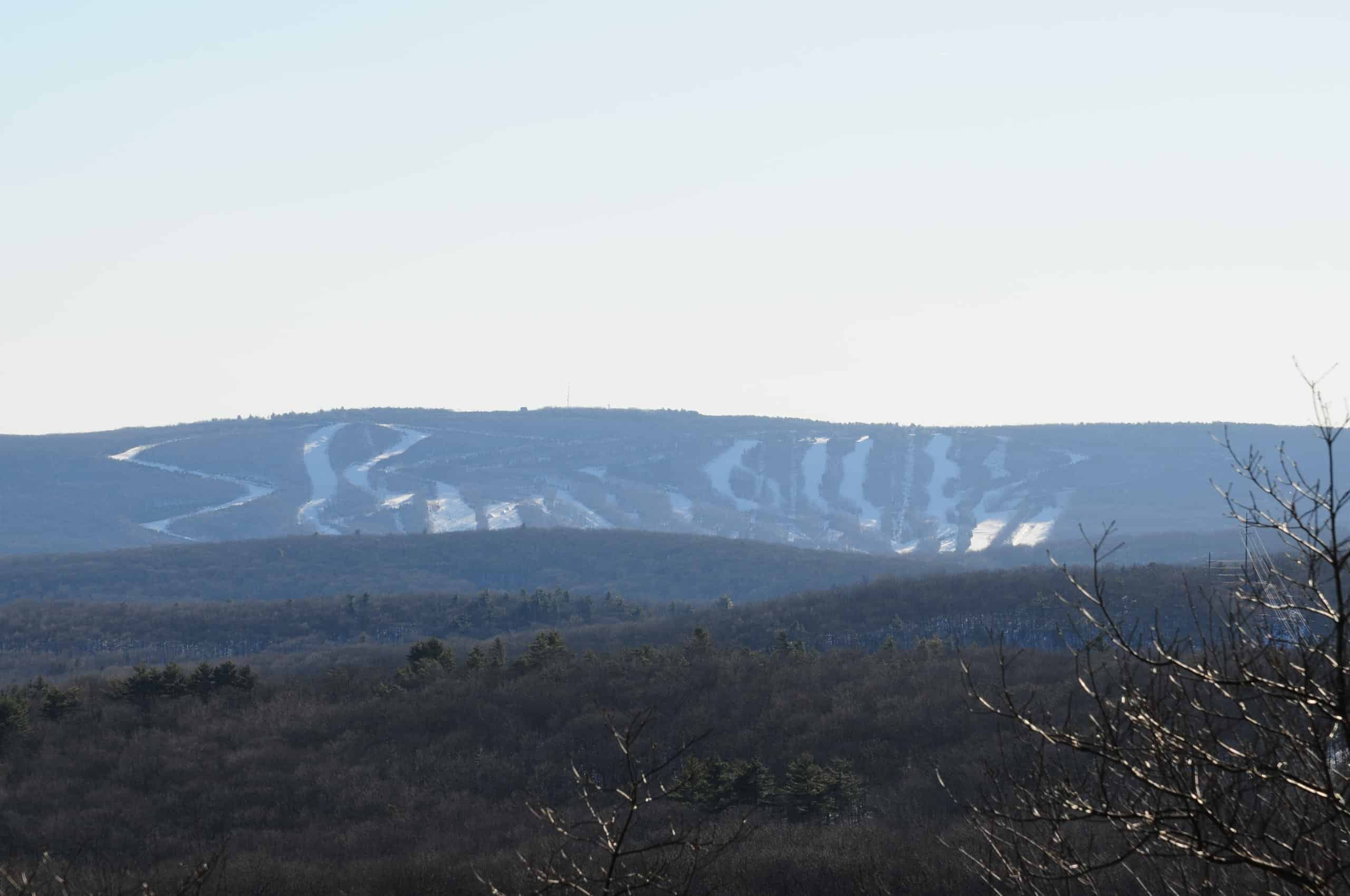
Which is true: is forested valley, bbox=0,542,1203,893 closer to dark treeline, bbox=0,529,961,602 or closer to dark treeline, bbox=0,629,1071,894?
dark treeline, bbox=0,629,1071,894

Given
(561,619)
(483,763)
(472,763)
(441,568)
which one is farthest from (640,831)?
(441,568)

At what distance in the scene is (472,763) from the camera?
37781 millimetres

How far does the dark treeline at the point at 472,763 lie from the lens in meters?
27.1

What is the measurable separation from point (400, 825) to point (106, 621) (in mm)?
65125

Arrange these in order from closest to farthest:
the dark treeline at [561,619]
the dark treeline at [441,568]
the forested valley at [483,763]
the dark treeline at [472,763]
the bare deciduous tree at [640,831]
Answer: the bare deciduous tree at [640,831]
the forested valley at [483,763]
the dark treeline at [472,763]
the dark treeline at [561,619]
the dark treeline at [441,568]

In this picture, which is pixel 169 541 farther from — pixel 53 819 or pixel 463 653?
pixel 53 819

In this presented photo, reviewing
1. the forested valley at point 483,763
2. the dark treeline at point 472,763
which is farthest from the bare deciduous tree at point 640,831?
the dark treeline at point 472,763

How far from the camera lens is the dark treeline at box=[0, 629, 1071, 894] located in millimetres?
27078

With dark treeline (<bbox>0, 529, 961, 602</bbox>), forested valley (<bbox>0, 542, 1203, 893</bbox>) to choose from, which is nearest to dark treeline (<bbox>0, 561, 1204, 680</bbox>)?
forested valley (<bbox>0, 542, 1203, 893</bbox>)

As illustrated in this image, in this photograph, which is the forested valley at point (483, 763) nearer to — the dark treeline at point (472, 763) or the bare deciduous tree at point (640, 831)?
the dark treeline at point (472, 763)

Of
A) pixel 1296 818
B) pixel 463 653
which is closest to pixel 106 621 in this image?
pixel 463 653

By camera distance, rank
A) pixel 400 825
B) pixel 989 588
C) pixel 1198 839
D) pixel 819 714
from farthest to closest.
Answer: pixel 989 588
pixel 819 714
pixel 400 825
pixel 1198 839

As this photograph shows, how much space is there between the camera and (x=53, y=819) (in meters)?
33.0

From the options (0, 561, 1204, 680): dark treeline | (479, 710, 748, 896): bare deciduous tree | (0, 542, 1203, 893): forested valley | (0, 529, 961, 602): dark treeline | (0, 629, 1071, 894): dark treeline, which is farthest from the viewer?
(0, 529, 961, 602): dark treeline
